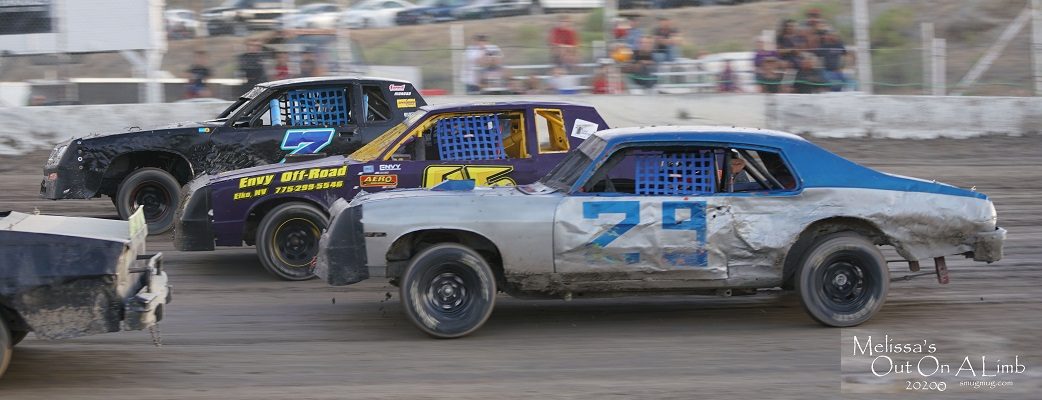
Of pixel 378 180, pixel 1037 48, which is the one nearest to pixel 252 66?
pixel 378 180

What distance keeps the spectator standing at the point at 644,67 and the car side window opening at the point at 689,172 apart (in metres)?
10.6

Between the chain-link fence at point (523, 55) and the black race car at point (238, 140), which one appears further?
the chain-link fence at point (523, 55)

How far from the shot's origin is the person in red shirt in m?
17.7

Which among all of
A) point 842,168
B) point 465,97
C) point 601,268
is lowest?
point 601,268

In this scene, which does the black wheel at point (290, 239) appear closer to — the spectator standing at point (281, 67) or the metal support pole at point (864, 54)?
the spectator standing at point (281, 67)

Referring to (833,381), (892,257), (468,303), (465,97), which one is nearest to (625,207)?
(468,303)

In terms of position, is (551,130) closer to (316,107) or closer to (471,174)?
(471,174)

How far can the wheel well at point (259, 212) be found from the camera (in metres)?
8.76

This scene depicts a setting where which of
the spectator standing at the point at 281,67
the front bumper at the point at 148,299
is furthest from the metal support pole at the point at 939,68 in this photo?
the front bumper at the point at 148,299

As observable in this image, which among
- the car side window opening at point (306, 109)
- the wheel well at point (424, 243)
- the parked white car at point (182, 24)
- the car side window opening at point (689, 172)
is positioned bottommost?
the wheel well at point (424, 243)

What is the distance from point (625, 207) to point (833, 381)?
1.67m

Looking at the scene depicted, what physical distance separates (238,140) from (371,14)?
784 cm

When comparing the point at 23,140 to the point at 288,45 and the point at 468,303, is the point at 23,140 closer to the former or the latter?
the point at 288,45

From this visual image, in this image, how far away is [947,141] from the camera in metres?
17.3
